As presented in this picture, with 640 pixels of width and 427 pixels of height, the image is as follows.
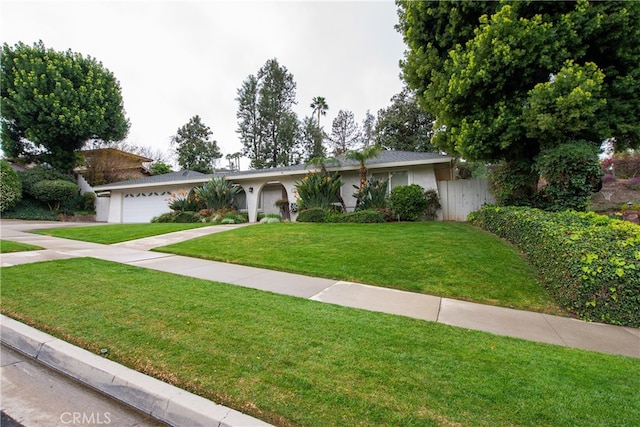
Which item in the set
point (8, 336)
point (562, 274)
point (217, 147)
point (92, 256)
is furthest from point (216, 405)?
point (217, 147)

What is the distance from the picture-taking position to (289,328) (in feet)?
9.62

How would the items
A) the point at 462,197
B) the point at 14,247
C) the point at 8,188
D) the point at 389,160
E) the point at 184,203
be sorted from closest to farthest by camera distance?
1. the point at 14,247
2. the point at 462,197
3. the point at 389,160
4. the point at 184,203
5. the point at 8,188

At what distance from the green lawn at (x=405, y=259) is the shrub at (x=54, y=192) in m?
16.7

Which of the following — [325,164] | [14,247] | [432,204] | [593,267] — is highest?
[325,164]

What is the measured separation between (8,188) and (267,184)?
15177 millimetres

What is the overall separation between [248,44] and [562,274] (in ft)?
43.3

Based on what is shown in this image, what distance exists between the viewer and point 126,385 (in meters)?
2.10

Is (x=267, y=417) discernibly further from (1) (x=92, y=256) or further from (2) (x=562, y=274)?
(1) (x=92, y=256)

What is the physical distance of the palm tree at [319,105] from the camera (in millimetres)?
30031

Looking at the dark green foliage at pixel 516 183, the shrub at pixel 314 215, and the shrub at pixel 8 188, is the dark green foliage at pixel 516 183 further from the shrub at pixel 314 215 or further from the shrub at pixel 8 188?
the shrub at pixel 8 188

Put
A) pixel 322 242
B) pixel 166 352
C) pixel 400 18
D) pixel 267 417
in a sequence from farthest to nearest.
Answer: pixel 400 18 < pixel 322 242 < pixel 166 352 < pixel 267 417

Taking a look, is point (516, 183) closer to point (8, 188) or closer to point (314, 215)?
point (314, 215)
